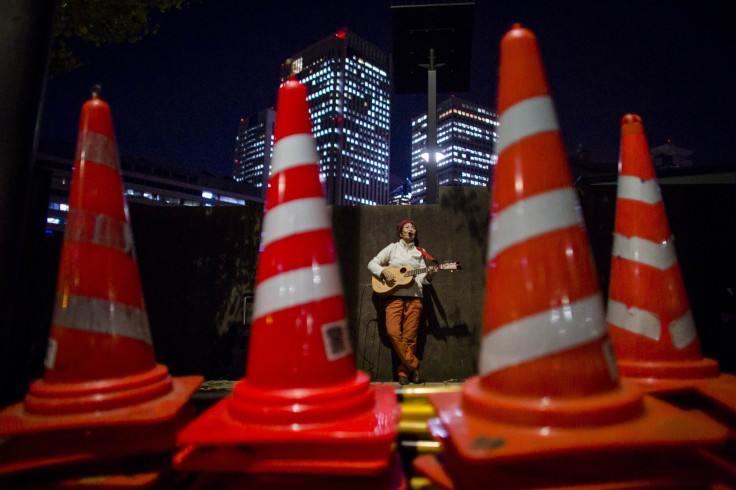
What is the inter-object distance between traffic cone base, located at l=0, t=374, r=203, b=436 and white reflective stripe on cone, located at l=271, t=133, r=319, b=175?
109cm

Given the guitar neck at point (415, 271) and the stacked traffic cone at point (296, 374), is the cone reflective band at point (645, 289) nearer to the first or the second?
the stacked traffic cone at point (296, 374)

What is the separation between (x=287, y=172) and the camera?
1561 millimetres

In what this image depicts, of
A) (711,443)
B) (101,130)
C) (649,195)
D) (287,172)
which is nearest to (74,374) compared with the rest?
(101,130)

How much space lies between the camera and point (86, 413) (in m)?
1.36

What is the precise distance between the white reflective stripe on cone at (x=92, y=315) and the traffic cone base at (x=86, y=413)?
25 centimetres

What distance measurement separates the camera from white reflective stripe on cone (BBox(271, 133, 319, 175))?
61.9 inches

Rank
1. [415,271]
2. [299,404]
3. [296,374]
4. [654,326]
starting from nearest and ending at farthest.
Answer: [299,404] < [296,374] < [654,326] < [415,271]

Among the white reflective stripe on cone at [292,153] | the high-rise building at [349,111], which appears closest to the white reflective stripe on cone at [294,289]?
the white reflective stripe on cone at [292,153]

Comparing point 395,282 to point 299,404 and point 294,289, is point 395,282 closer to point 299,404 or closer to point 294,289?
point 294,289

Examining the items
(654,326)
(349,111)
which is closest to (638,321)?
(654,326)

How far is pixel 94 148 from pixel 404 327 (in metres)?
3.77

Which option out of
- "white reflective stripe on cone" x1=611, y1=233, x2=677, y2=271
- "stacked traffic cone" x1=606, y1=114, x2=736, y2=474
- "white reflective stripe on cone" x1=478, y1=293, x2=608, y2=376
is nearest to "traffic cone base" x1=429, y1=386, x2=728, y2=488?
"white reflective stripe on cone" x1=478, y1=293, x2=608, y2=376

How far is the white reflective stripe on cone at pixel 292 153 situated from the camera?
1.57m

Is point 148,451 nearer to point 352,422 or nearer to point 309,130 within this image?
point 352,422
